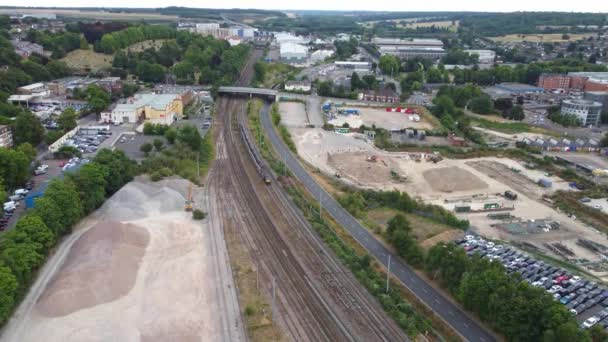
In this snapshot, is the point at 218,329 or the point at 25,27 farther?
the point at 25,27

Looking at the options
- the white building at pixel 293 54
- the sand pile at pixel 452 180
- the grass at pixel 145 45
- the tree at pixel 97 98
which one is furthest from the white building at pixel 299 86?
the sand pile at pixel 452 180

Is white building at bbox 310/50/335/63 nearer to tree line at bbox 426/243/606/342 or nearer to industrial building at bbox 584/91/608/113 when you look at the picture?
industrial building at bbox 584/91/608/113

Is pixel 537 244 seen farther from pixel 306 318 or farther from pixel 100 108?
pixel 100 108

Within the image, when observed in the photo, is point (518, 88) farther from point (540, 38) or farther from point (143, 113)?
point (540, 38)

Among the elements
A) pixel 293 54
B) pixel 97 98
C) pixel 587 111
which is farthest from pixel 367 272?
pixel 293 54

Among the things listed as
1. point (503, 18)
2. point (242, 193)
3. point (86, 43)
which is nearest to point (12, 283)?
point (242, 193)

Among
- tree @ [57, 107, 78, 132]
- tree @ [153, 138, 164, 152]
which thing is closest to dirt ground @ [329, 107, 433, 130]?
tree @ [153, 138, 164, 152]

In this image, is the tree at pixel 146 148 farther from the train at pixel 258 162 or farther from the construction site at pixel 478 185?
the construction site at pixel 478 185
